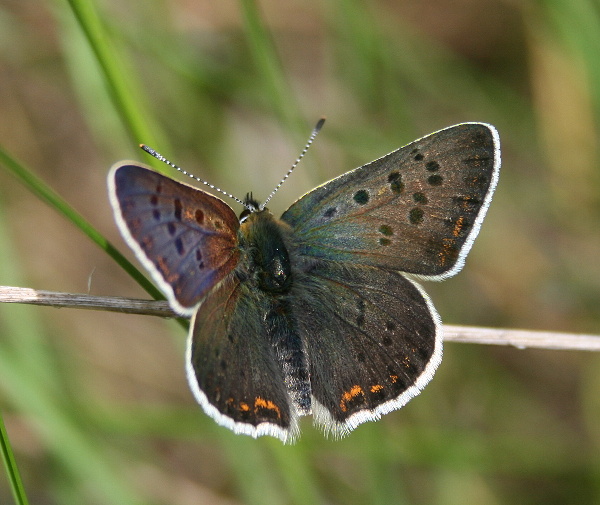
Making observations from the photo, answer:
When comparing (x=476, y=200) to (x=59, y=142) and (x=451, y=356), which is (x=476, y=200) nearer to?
(x=451, y=356)

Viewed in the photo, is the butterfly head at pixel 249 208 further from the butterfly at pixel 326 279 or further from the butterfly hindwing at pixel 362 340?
the butterfly hindwing at pixel 362 340

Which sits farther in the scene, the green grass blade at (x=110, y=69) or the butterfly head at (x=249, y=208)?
the butterfly head at (x=249, y=208)

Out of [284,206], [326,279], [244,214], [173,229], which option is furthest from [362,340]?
[284,206]

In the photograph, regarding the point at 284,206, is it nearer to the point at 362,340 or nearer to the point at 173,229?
the point at 362,340

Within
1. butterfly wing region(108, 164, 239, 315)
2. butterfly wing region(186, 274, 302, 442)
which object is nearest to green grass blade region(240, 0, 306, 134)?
butterfly wing region(108, 164, 239, 315)

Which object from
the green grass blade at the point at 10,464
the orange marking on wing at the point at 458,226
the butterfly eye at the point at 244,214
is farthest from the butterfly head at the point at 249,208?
the green grass blade at the point at 10,464

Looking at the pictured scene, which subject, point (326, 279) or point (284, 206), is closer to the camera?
point (326, 279)

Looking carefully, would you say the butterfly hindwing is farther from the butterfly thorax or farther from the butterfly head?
the butterfly head
